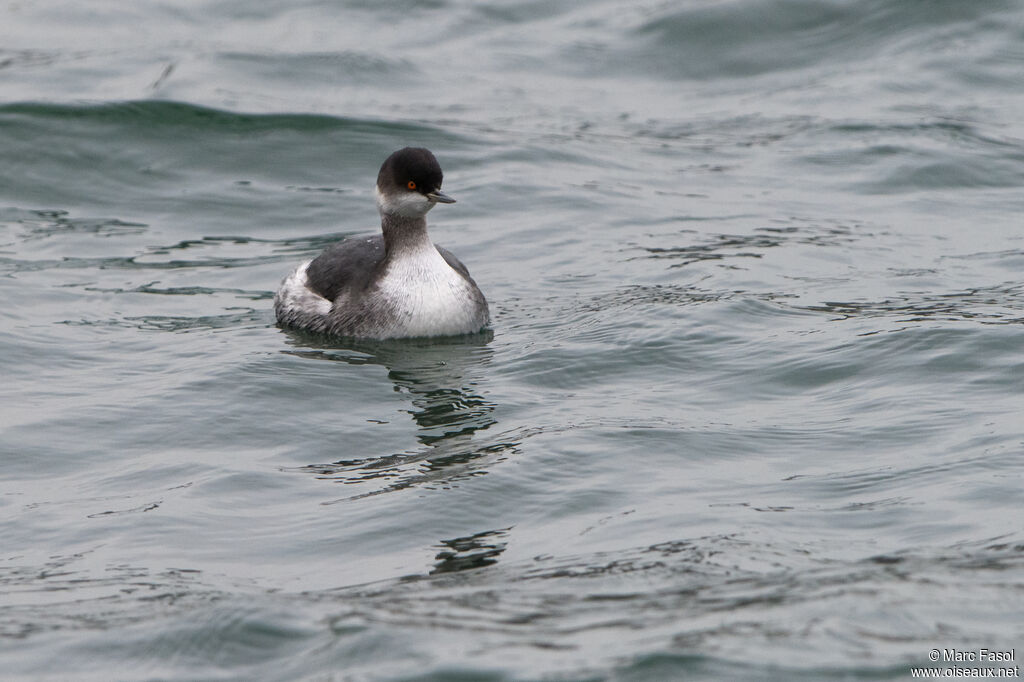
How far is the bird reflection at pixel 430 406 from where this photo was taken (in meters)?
9.13

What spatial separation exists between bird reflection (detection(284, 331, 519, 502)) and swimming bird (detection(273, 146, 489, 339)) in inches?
4.9

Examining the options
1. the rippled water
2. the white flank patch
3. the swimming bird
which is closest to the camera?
the rippled water

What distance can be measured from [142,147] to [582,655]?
1232cm

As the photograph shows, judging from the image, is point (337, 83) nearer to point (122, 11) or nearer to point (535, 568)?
point (122, 11)

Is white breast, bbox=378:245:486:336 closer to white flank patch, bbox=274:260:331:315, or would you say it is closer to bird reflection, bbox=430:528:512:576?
white flank patch, bbox=274:260:331:315

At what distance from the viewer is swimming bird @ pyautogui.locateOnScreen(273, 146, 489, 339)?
1182cm

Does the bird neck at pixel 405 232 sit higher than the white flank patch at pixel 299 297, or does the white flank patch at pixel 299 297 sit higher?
the bird neck at pixel 405 232

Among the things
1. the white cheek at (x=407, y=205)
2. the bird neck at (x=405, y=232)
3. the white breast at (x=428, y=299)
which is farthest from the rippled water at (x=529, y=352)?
the white cheek at (x=407, y=205)

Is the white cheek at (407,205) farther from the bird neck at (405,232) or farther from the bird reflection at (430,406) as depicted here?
the bird reflection at (430,406)

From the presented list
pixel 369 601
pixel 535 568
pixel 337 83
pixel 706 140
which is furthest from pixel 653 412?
pixel 337 83

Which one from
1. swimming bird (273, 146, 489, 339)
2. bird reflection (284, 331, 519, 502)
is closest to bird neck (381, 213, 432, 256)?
swimming bird (273, 146, 489, 339)

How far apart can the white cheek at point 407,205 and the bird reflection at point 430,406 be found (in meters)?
0.95

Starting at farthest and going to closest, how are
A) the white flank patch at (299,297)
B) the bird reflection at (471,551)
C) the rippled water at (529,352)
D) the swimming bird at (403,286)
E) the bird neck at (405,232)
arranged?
the white flank patch at (299,297)
the bird neck at (405,232)
the swimming bird at (403,286)
the bird reflection at (471,551)
the rippled water at (529,352)

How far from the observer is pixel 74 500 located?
8852 millimetres
